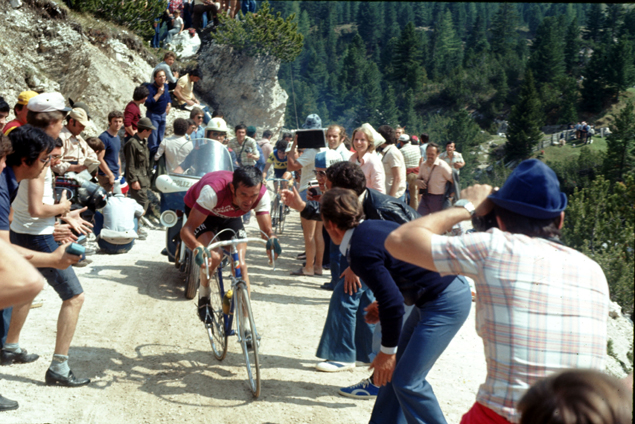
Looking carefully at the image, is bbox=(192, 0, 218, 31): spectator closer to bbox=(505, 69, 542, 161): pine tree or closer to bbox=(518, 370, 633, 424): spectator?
bbox=(518, 370, 633, 424): spectator

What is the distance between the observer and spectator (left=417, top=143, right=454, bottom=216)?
9000mm

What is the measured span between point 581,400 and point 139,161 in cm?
981

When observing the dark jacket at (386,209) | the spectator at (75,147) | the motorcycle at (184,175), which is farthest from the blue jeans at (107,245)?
the dark jacket at (386,209)

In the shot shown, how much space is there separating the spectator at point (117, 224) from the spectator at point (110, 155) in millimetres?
676

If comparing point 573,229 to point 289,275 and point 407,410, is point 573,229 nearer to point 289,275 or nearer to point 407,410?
point 289,275

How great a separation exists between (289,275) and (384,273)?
537 centimetres

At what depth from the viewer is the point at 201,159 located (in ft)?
23.5

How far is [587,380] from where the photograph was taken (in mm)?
1276

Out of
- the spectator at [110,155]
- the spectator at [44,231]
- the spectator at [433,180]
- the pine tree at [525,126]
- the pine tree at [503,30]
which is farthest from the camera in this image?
the pine tree at [503,30]

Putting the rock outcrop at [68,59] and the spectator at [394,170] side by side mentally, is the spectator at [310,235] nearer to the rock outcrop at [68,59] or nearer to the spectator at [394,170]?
the spectator at [394,170]

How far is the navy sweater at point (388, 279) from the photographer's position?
305 cm

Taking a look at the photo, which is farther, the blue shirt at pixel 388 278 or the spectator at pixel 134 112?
the spectator at pixel 134 112

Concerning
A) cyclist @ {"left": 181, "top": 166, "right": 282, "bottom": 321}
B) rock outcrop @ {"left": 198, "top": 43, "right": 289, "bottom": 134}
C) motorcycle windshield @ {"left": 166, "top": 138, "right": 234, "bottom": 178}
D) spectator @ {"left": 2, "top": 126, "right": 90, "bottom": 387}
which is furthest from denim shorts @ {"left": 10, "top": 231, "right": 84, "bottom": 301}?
rock outcrop @ {"left": 198, "top": 43, "right": 289, "bottom": 134}

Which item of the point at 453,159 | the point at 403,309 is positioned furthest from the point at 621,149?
the point at 403,309
